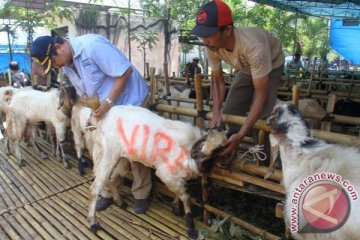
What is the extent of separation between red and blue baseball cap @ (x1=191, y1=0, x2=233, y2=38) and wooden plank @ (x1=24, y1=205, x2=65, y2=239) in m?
2.26

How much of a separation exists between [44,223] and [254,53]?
263 centimetres

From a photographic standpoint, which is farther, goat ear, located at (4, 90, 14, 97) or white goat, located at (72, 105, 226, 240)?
goat ear, located at (4, 90, 14, 97)

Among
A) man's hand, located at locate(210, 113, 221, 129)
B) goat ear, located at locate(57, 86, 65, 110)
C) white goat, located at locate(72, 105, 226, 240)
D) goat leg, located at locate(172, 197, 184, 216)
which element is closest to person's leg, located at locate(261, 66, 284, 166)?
man's hand, located at locate(210, 113, 221, 129)

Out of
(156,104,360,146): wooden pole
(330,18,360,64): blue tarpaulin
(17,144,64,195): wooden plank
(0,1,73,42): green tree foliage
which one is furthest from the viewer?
(330,18,360,64): blue tarpaulin

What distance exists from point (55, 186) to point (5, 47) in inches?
598

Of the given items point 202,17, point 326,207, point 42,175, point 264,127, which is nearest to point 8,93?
point 42,175

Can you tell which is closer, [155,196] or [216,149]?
[216,149]

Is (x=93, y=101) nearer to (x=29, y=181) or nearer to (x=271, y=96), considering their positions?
(x=271, y=96)

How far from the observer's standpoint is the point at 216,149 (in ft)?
9.08

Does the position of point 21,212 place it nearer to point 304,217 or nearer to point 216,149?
point 216,149

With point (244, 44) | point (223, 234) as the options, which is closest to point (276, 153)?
point (244, 44)

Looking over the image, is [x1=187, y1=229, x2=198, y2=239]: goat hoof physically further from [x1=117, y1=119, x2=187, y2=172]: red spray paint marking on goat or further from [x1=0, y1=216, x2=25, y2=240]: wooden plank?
[x1=0, y1=216, x2=25, y2=240]: wooden plank

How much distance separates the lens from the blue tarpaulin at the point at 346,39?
18.3 m

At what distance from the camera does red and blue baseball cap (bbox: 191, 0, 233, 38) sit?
2.50m
